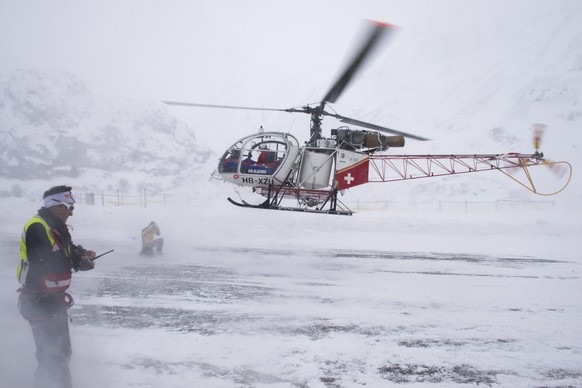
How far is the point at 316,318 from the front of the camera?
645cm

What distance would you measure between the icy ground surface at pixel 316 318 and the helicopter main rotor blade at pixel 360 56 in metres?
4.43

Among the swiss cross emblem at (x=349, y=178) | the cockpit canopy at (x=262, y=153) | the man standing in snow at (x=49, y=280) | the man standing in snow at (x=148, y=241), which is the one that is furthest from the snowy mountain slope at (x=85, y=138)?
the man standing in snow at (x=49, y=280)

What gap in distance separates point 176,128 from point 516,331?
277ft

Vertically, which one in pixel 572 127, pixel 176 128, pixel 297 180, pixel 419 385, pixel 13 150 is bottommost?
pixel 419 385

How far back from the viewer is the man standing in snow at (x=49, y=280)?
11.7 ft

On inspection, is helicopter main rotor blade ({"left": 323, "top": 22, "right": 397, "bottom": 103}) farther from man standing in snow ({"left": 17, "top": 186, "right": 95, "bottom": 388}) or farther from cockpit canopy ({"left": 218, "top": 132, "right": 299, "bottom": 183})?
man standing in snow ({"left": 17, "top": 186, "right": 95, "bottom": 388})

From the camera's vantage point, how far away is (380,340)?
5.53 m

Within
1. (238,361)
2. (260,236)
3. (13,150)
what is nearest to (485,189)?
(260,236)

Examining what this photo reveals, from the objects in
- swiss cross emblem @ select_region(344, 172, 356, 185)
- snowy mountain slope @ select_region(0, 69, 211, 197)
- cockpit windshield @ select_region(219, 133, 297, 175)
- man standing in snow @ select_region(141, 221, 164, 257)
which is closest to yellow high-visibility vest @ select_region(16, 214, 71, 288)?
cockpit windshield @ select_region(219, 133, 297, 175)

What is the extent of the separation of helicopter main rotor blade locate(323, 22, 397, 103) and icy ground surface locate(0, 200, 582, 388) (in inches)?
175

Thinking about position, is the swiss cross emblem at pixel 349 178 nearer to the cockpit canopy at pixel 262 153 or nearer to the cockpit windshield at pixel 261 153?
the cockpit canopy at pixel 262 153

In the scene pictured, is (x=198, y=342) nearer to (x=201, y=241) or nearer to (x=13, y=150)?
(x=201, y=241)

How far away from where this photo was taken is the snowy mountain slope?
167 ft

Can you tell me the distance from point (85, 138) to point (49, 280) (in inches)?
2804
